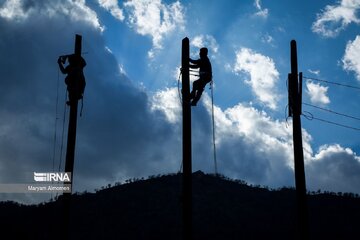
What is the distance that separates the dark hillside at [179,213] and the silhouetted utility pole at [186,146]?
2524 centimetres

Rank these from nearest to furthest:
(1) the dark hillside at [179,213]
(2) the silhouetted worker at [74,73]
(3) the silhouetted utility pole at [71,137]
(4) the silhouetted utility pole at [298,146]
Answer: (3) the silhouetted utility pole at [71,137], (4) the silhouetted utility pole at [298,146], (2) the silhouetted worker at [74,73], (1) the dark hillside at [179,213]

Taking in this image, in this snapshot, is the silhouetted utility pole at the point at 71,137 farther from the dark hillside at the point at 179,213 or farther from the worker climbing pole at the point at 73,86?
the dark hillside at the point at 179,213

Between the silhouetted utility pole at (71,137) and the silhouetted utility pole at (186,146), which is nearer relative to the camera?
the silhouetted utility pole at (186,146)

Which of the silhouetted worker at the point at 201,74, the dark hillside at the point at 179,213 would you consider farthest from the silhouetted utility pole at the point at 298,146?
the dark hillside at the point at 179,213

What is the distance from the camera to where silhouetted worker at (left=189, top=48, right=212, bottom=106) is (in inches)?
442

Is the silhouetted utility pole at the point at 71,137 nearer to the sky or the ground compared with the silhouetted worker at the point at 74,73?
nearer to the ground

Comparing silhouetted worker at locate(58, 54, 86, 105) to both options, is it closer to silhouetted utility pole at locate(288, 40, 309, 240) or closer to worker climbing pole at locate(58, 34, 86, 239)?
worker climbing pole at locate(58, 34, 86, 239)

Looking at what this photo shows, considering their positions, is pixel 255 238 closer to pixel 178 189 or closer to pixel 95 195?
pixel 178 189

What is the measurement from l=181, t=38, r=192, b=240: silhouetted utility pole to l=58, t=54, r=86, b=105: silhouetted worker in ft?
9.78

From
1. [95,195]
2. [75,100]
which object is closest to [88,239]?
[95,195]

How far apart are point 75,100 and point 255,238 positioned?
83.2ft

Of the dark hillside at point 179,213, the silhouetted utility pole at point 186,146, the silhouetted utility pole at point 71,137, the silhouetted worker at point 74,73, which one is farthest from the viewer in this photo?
the dark hillside at point 179,213

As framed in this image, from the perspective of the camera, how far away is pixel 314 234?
3294 centimetres

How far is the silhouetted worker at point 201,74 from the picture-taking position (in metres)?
11.2
